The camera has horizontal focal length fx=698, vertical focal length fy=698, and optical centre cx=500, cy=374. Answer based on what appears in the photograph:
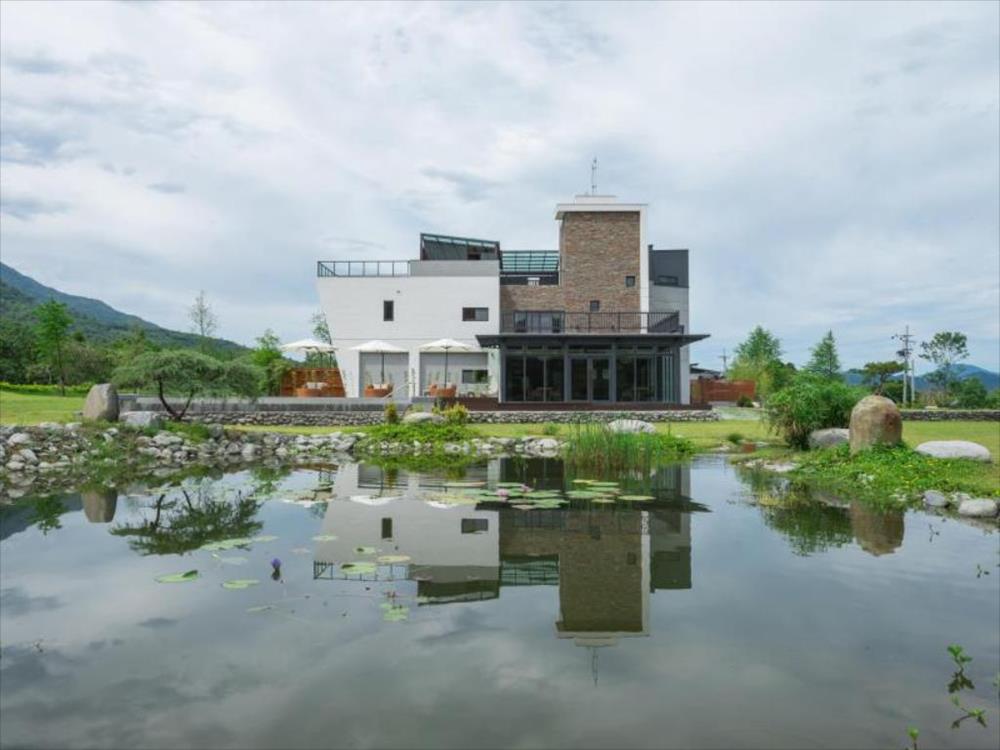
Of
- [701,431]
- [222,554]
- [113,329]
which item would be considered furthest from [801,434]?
[113,329]

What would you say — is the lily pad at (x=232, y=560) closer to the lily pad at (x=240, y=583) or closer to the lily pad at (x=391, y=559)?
the lily pad at (x=240, y=583)

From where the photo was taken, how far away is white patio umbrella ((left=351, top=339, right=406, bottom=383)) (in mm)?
28188

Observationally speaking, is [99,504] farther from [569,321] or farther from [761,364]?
[761,364]

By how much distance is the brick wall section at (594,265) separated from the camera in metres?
31.6

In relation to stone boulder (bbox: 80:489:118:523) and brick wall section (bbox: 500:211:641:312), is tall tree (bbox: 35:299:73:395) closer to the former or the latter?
brick wall section (bbox: 500:211:641:312)

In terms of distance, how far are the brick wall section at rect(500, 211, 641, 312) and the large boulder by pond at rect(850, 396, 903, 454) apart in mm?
20316

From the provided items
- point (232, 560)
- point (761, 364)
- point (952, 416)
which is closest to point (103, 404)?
point (232, 560)

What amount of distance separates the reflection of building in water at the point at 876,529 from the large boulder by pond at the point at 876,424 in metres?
3.04

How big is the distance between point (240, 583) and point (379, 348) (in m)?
23.6

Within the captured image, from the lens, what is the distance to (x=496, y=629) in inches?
165

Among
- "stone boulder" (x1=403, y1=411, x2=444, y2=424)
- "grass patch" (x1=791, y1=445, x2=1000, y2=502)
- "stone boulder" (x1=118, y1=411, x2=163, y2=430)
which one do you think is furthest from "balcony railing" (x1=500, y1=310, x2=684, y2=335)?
"grass patch" (x1=791, y1=445, x2=1000, y2=502)

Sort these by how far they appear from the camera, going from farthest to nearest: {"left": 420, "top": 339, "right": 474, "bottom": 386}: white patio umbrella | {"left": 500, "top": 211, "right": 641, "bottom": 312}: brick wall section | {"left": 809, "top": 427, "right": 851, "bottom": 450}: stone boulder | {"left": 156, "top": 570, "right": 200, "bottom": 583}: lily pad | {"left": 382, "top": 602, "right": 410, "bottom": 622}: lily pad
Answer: {"left": 500, "top": 211, "right": 641, "bottom": 312}: brick wall section → {"left": 420, "top": 339, "right": 474, "bottom": 386}: white patio umbrella → {"left": 809, "top": 427, "right": 851, "bottom": 450}: stone boulder → {"left": 156, "top": 570, "right": 200, "bottom": 583}: lily pad → {"left": 382, "top": 602, "right": 410, "bottom": 622}: lily pad

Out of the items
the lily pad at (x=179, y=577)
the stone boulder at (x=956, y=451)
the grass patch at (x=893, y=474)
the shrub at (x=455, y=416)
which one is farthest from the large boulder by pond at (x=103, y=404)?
the stone boulder at (x=956, y=451)

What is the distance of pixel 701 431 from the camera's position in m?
19.2
